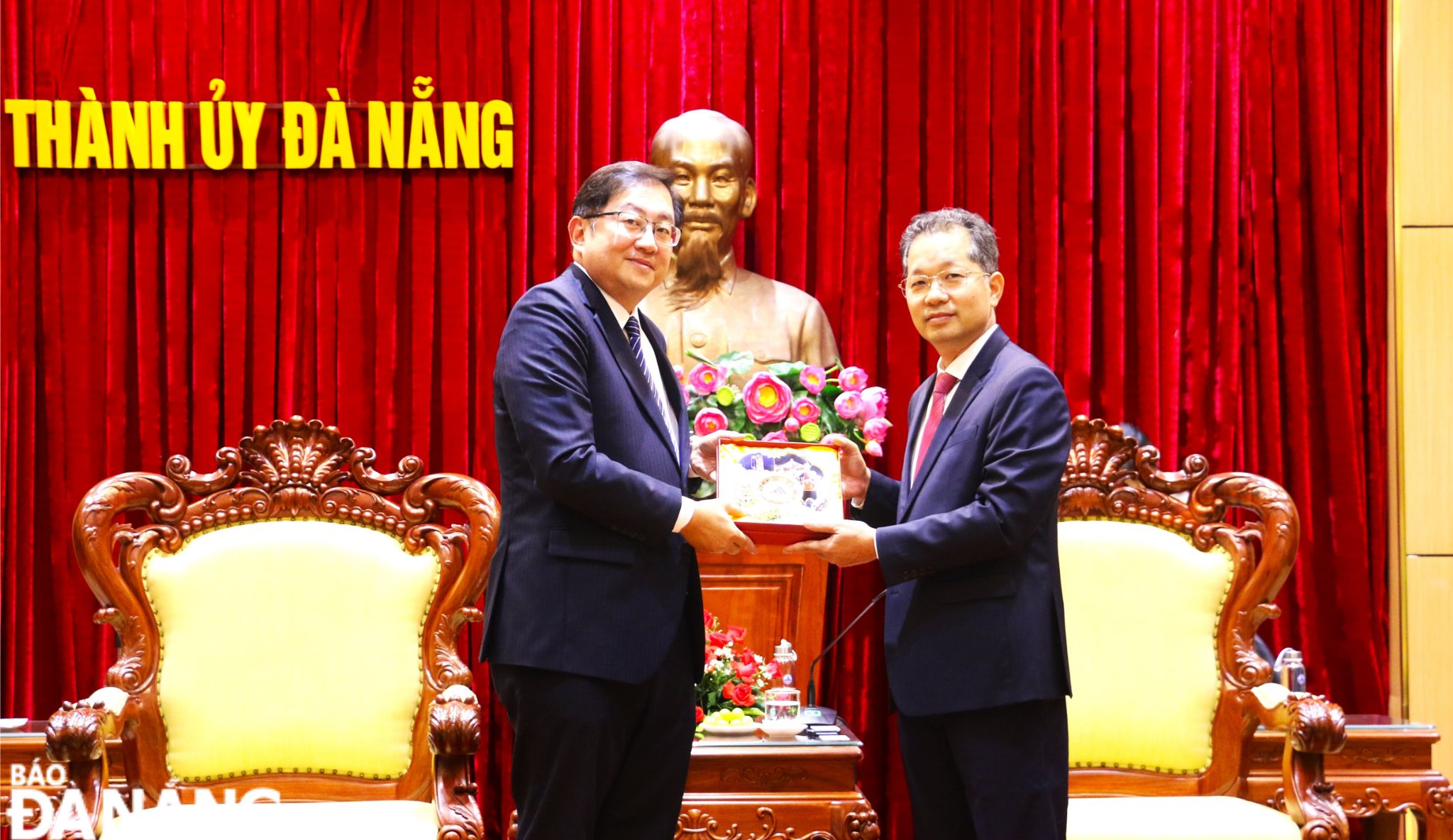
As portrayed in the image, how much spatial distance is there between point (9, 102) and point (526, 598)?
8.38ft

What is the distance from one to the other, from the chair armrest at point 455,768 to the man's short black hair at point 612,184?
0.85 m

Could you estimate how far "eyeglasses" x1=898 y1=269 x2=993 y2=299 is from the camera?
225cm

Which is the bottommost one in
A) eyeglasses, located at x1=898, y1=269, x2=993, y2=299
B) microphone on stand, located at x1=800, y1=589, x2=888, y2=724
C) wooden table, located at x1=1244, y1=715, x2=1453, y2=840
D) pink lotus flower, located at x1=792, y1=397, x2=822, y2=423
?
wooden table, located at x1=1244, y1=715, x2=1453, y2=840

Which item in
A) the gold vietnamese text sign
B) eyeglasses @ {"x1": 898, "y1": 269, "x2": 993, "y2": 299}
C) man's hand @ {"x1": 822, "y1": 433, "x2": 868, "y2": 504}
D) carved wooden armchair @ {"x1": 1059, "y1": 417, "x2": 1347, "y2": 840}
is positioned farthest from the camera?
the gold vietnamese text sign

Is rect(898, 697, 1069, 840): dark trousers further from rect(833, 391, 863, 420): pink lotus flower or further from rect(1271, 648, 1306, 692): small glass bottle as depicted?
rect(1271, 648, 1306, 692): small glass bottle

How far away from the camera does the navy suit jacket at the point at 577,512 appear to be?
1924 millimetres

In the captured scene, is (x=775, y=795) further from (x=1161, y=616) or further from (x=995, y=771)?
(x=1161, y=616)

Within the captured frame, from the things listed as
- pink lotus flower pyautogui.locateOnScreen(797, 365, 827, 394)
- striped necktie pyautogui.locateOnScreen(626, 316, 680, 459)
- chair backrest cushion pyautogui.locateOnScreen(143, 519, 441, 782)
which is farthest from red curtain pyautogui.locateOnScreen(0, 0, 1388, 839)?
striped necktie pyautogui.locateOnScreen(626, 316, 680, 459)

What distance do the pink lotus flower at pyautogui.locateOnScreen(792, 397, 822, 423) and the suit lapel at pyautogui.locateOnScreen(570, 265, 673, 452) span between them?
0.87 m

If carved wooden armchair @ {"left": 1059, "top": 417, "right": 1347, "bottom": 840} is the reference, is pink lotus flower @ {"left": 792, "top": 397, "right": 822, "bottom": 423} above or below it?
above

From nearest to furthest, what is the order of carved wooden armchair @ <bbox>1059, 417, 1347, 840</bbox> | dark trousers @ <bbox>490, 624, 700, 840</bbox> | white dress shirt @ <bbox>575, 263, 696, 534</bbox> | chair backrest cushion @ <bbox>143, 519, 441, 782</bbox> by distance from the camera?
dark trousers @ <bbox>490, 624, 700, 840</bbox>, white dress shirt @ <bbox>575, 263, 696, 534</bbox>, chair backrest cushion @ <bbox>143, 519, 441, 782</bbox>, carved wooden armchair @ <bbox>1059, 417, 1347, 840</bbox>

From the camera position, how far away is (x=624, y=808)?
6.59ft

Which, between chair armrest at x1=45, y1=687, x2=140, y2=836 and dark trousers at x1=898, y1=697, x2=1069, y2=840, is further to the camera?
chair armrest at x1=45, y1=687, x2=140, y2=836

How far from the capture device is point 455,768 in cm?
228
